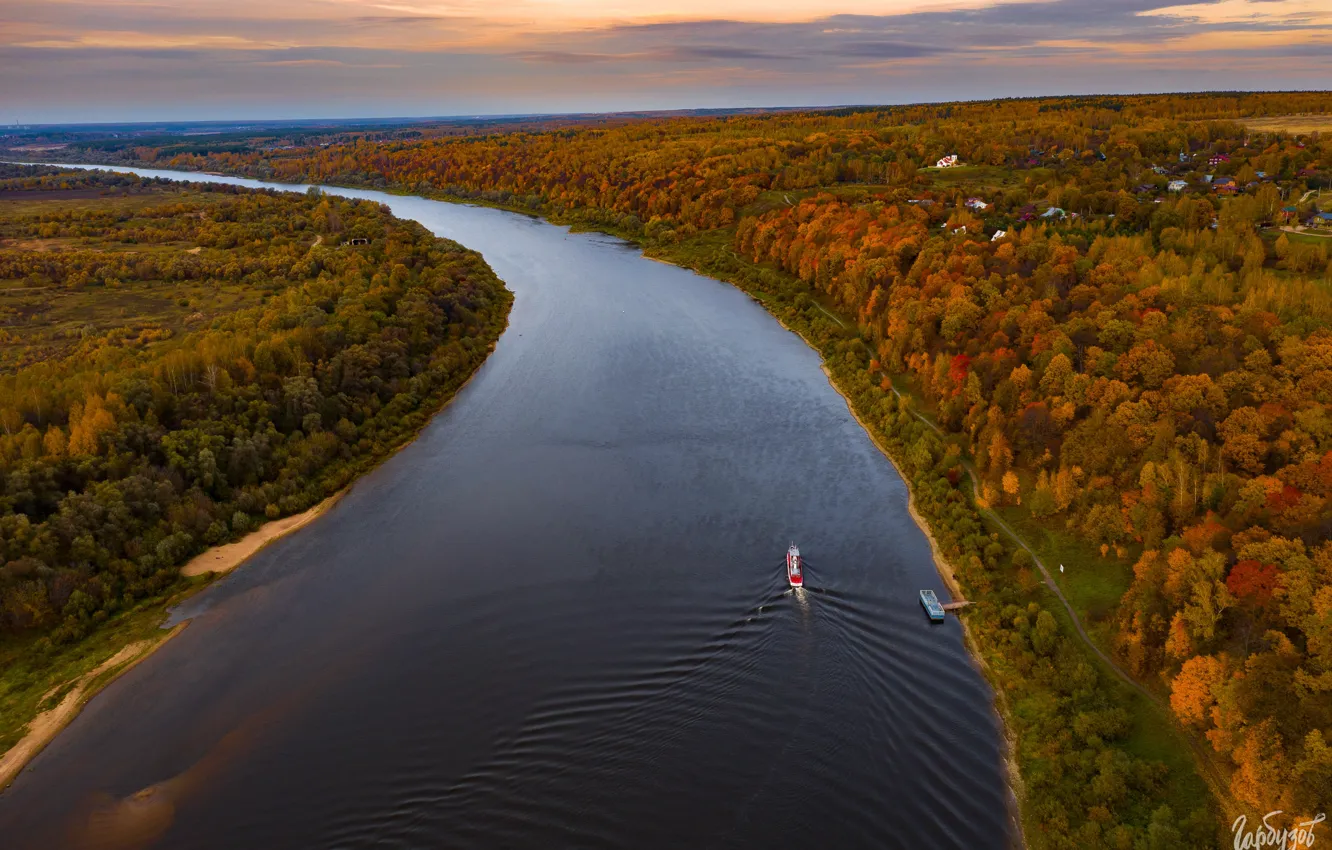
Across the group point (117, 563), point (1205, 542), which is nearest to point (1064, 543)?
point (1205, 542)

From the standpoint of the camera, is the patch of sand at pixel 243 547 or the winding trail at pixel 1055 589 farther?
the patch of sand at pixel 243 547

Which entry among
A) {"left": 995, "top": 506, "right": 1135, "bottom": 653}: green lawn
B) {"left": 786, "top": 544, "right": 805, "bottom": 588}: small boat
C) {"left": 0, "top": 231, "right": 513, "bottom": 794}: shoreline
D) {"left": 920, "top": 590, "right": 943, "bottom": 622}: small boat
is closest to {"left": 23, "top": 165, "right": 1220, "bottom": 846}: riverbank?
{"left": 995, "top": 506, "right": 1135, "bottom": 653}: green lawn

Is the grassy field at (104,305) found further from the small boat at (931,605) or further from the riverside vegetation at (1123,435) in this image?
the small boat at (931,605)

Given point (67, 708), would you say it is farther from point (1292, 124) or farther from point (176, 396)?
point (1292, 124)

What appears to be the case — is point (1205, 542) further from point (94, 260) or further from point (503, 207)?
point (503, 207)

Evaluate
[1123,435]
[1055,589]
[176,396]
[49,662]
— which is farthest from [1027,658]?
[176,396]

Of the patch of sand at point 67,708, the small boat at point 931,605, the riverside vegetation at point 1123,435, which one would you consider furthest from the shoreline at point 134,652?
the riverside vegetation at point 1123,435
